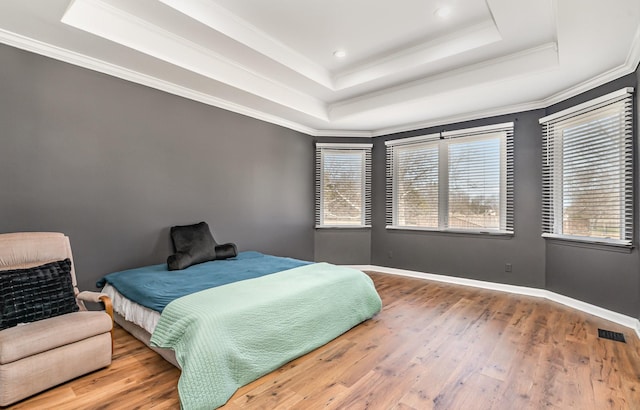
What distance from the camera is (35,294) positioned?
7.12 feet

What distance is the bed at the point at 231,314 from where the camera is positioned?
1902 mm

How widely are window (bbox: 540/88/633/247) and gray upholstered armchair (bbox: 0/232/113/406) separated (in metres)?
4.79

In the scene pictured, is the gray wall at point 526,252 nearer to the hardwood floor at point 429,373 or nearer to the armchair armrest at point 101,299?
the hardwood floor at point 429,373

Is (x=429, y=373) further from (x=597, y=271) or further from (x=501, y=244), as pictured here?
(x=501, y=244)

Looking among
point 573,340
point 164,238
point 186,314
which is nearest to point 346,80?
point 164,238

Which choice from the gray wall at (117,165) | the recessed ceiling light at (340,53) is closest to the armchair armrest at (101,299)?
the gray wall at (117,165)

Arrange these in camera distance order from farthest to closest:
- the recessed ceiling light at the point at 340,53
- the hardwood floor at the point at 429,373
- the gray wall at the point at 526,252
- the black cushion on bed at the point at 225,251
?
the black cushion on bed at the point at 225,251, the recessed ceiling light at the point at 340,53, the gray wall at the point at 526,252, the hardwood floor at the point at 429,373

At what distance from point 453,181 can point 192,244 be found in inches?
154

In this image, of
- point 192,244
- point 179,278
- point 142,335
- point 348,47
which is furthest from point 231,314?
point 348,47

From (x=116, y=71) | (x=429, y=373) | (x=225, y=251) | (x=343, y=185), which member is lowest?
(x=429, y=373)

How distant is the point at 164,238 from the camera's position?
3.67 meters

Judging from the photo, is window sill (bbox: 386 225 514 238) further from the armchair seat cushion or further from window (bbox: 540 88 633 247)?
the armchair seat cushion

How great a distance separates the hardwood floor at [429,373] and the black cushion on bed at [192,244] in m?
0.86

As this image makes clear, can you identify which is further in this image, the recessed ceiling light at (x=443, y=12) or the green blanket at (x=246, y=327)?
the recessed ceiling light at (x=443, y=12)
